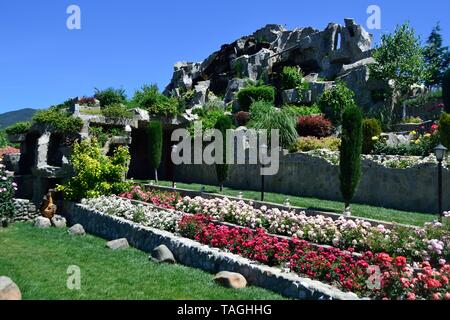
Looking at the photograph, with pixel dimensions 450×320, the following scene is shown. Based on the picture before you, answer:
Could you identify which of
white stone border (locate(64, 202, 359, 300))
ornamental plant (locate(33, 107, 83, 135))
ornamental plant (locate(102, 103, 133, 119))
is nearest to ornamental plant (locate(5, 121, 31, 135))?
ornamental plant (locate(33, 107, 83, 135))

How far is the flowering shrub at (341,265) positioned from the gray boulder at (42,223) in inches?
314

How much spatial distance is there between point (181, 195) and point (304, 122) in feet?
29.2

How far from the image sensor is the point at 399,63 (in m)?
27.7

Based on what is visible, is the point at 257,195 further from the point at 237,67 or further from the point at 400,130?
the point at 237,67

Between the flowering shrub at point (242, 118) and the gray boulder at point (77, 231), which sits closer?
the gray boulder at point (77, 231)

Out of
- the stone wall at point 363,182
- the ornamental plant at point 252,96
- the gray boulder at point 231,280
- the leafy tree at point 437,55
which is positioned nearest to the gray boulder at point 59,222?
the stone wall at point 363,182

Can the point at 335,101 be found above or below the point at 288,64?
below

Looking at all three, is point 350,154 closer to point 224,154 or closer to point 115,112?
point 224,154

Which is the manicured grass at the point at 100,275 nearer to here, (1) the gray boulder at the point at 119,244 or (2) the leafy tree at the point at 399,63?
(1) the gray boulder at the point at 119,244

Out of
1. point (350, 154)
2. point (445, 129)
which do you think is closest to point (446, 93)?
point (445, 129)

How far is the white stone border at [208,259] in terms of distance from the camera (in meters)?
7.34

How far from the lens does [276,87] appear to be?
119ft

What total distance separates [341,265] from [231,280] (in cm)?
198
